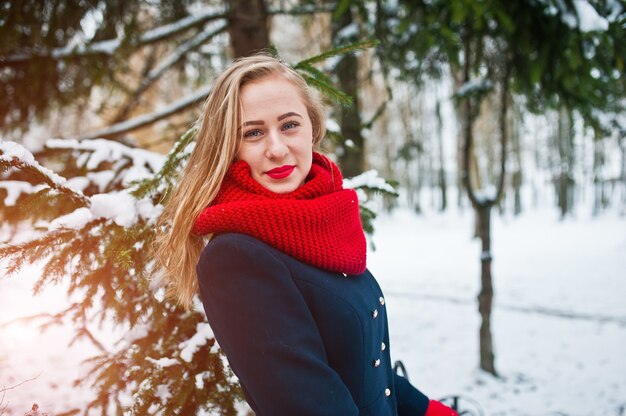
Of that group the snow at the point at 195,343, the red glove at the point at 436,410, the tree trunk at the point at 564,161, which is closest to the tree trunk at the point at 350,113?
the snow at the point at 195,343

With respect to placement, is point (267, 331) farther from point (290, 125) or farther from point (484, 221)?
point (484, 221)

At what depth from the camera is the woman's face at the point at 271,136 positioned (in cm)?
123

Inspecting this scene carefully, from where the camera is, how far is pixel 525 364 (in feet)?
16.7

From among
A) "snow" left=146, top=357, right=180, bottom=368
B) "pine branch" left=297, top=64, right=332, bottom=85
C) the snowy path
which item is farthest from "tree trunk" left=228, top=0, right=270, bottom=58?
the snowy path

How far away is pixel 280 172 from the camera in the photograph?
4.08 feet

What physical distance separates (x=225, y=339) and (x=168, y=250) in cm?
49

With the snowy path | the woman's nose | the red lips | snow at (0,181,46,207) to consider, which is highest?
the woman's nose

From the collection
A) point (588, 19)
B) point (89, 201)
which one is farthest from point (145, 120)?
point (588, 19)

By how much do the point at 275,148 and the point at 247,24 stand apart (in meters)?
2.57

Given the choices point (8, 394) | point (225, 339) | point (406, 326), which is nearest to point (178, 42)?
point (8, 394)

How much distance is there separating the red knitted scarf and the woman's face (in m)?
0.04

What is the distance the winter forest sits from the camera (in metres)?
1.62

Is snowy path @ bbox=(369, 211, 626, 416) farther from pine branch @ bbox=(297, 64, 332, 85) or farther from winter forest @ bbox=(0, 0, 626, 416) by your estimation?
pine branch @ bbox=(297, 64, 332, 85)

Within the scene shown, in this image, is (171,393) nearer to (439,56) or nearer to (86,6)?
(86,6)
